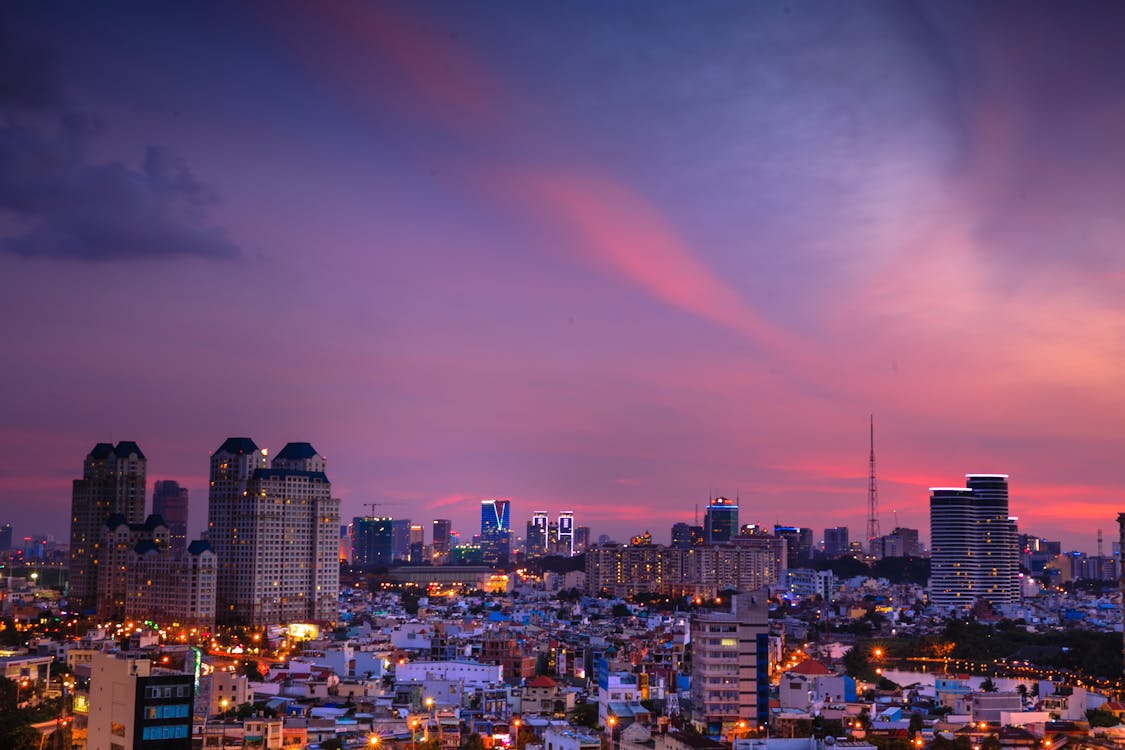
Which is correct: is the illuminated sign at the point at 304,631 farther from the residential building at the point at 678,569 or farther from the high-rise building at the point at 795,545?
the high-rise building at the point at 795,545

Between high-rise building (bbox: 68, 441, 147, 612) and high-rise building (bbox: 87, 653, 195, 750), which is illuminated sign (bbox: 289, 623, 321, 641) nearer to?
high-rise building (bbox: 68, 441, 147, 612)

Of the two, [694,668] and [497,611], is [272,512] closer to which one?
[497,611]

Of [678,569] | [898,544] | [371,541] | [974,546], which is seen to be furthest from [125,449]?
[898,544]

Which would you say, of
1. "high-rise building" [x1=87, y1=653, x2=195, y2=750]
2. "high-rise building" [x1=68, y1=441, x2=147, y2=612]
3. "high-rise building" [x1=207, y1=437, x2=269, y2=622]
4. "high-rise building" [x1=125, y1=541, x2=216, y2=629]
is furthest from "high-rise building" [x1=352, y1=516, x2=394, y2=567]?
"high-rise building" [x1=87, y1=653, x2=195, y2=750]

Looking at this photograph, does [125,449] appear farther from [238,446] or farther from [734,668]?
[734,668]

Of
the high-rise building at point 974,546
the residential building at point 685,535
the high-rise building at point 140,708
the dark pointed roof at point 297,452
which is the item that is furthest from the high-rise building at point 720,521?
the high-rise building at point 140,708

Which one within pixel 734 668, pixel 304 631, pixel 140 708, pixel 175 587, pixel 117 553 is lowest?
pixel 304 631
